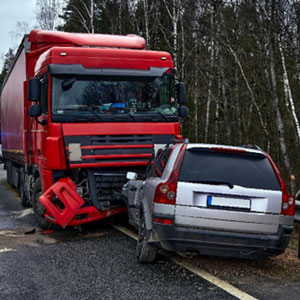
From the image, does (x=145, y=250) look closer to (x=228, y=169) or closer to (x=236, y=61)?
(x=228, y=169)

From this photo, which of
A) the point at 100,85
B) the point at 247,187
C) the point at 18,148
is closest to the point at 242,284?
the point at 247,187

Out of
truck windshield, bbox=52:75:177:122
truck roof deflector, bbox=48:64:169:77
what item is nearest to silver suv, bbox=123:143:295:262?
truck windshield, bbox=52:75:177:122

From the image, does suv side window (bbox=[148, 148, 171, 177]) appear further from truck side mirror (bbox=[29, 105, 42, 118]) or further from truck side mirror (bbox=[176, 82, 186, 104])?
truck side mirror (bbox=[29, 105, 42, 118])

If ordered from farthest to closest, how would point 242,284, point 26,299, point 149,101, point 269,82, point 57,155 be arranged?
point 269,82, point 149,101, point 57,155, point 242,284, point 26,299

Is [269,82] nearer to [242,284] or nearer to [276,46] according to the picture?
[276,46]

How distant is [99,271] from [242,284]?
1714mm

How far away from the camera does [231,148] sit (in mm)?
6098

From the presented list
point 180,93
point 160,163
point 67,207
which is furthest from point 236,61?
point 160,163

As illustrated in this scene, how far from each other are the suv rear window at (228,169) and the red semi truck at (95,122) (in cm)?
286

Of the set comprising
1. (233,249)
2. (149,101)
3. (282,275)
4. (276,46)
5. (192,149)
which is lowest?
(282,275)

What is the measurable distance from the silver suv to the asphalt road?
0.47m

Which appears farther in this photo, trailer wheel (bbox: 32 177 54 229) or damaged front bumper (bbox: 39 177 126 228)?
trailer wheel (bbox: 32 177 54 229)

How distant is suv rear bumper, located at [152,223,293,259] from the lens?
5.71 meters

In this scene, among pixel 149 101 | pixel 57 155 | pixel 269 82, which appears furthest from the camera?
pixel 269 82
